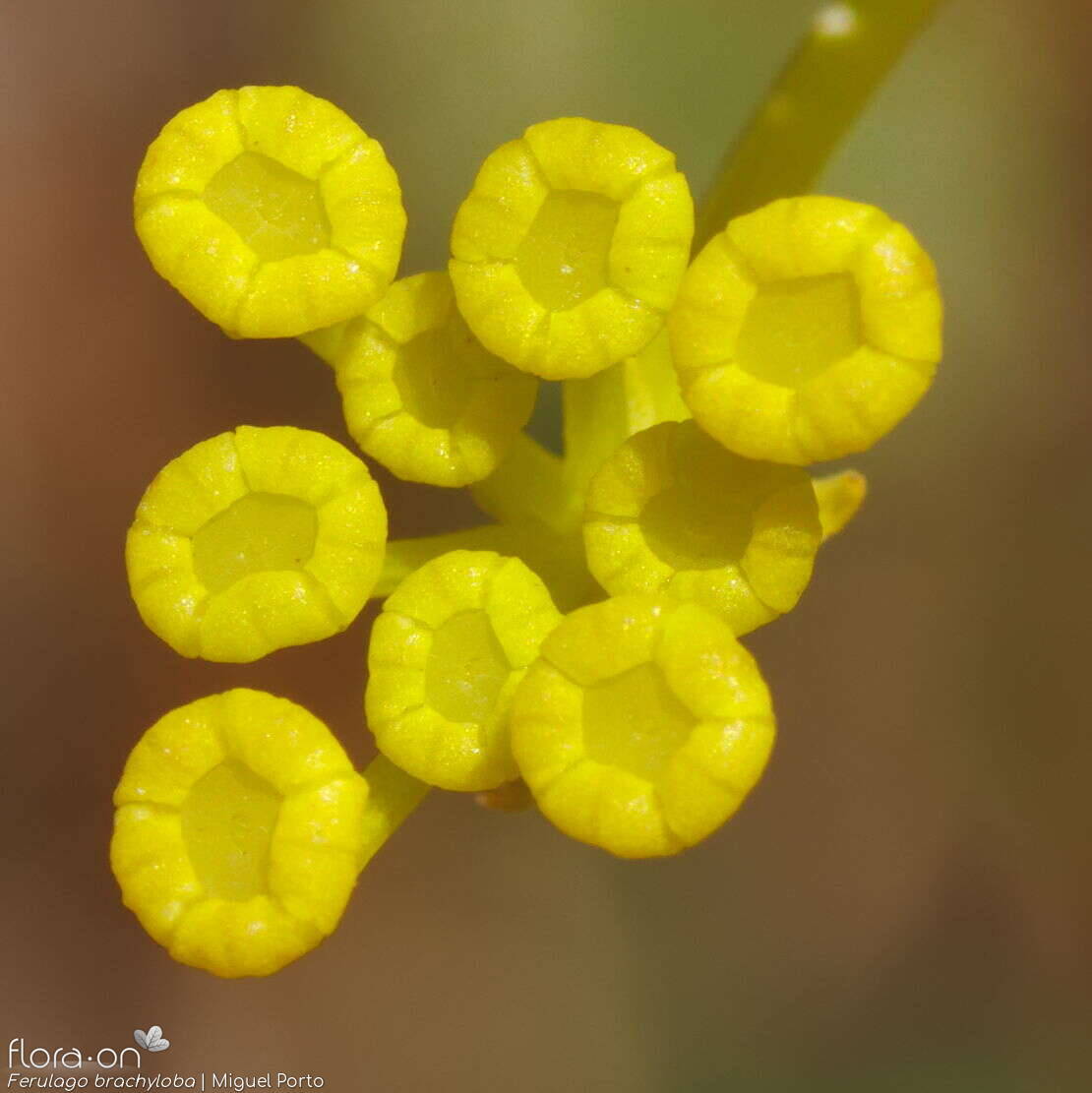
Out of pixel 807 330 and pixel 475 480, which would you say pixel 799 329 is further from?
pixel 475 480

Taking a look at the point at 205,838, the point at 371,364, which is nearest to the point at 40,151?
the point at 371,364

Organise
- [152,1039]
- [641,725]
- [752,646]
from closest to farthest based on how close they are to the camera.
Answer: [641,725]
[152,1039]
[752,646]

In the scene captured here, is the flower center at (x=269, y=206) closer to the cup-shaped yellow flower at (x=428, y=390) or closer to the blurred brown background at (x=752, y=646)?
the cup-shaped yellow flower at (x=428, y=390)

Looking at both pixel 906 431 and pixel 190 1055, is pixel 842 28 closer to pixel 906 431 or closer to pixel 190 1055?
pixel 906 431

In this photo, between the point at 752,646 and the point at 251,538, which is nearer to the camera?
the point at 251,538

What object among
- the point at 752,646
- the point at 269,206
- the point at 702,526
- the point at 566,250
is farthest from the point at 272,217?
the point at 752,646

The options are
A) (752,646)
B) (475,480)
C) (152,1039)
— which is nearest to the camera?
(475,480)

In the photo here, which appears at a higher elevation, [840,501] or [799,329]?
[799,329]

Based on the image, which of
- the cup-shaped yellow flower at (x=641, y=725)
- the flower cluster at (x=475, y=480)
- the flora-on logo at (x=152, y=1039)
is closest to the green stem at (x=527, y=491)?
the flower cluster at (x=475, y=480)
